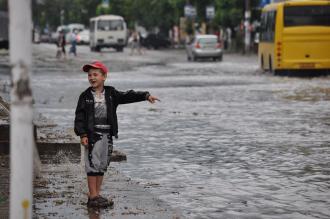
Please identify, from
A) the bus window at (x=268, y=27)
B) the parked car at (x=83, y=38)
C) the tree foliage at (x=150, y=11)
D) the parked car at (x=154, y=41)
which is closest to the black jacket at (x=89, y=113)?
the bus window at (x=268, y=27)

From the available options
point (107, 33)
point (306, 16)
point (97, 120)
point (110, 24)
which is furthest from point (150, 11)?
point (97, 120)

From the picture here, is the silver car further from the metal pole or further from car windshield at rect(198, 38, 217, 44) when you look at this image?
the metal pole

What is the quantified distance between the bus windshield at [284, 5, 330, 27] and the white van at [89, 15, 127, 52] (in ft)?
145

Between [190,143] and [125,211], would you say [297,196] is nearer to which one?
[125,211]

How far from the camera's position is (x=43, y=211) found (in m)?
Result: 9.06

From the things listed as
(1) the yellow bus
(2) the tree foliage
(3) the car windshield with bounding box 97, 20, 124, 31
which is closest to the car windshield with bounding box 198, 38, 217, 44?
(2) the tree foliage

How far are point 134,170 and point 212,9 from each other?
68.0 meters

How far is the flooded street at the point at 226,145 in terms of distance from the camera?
9.97m

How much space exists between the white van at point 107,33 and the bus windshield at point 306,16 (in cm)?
4408

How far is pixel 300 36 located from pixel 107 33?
150 ft

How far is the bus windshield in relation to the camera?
37.8m

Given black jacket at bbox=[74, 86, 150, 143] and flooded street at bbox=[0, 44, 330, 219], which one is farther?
flooded street at bbox=[0, 44, 330, 219]

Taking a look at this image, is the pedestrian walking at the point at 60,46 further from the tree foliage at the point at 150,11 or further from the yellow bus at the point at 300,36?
the yellow bus at the point at 300,36

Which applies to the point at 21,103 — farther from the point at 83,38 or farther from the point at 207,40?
the point at 83,38
